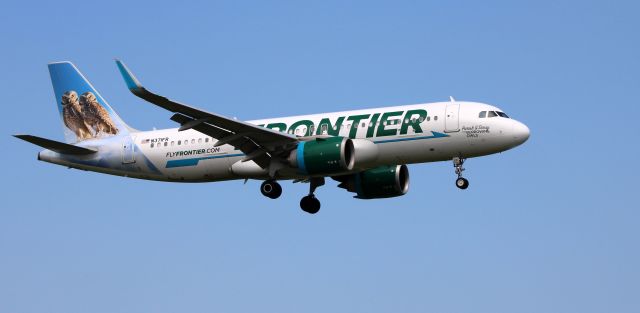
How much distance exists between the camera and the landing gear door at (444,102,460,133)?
45562mm

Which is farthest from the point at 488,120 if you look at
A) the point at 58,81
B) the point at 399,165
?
the point at 58,81

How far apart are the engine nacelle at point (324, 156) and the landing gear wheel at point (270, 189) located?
7.64 ft

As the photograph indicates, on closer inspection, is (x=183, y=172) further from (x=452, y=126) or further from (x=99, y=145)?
(x=452, y=126)

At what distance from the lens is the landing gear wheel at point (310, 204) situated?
51.2 metres

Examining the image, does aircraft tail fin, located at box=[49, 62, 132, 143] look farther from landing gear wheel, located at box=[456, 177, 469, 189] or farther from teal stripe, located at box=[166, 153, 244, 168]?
landing gear wheel, located at box=[456, 177, 469, 189]

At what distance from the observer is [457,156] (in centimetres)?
4591

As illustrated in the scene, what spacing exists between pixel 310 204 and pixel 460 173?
788 centimetres

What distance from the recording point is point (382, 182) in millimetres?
50125

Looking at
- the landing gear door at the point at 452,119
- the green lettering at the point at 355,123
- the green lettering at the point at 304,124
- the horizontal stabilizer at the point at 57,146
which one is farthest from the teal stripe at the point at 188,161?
the landing gear door at the point at 452,119

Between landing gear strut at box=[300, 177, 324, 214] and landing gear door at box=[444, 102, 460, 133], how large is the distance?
7446 millimetres

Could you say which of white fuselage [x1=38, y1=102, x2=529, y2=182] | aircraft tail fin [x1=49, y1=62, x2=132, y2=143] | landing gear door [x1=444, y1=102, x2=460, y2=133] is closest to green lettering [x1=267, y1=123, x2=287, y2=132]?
white fuselage [x1=38, y1=102, x2=529, y2=182]

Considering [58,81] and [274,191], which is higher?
[58,81]

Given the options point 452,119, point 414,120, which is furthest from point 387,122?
point 452,119

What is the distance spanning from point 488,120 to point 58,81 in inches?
811
